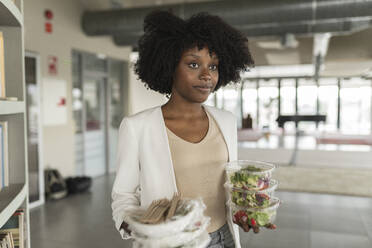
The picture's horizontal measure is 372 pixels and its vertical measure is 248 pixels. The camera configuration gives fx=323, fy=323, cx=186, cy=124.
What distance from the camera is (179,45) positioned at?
4.69 feet

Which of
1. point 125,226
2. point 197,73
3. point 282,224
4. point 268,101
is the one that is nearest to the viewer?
point 125,226

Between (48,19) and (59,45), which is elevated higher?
(48,19)

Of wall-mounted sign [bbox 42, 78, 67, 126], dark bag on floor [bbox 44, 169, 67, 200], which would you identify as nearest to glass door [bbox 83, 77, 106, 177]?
wall-mounted sign [bbox 42, 78, 67, 126]

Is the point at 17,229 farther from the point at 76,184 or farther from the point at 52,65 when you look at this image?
the point at 52,65

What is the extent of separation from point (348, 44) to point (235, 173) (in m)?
10.1

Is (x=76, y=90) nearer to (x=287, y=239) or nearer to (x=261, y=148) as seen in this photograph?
(x=261, y=148)

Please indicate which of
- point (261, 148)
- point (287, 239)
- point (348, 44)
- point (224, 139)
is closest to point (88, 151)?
point (261, 148)

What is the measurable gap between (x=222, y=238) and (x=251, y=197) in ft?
0.90

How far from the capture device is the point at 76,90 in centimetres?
663

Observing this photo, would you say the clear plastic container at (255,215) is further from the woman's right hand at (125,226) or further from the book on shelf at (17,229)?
the book on shelf at (17,229)

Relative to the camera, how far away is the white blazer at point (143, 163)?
4.36 ft

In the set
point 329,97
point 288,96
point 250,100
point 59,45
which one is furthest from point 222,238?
point 329,97

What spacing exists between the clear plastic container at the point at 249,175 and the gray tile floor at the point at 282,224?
2.54m

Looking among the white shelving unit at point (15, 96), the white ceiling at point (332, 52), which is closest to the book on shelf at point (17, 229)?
the white shelving unit at point (15, 96)
